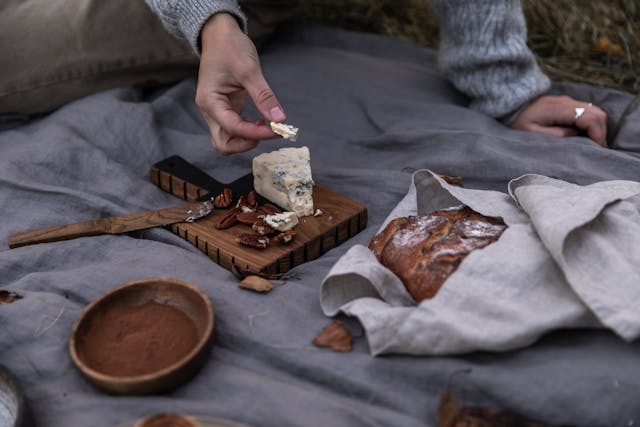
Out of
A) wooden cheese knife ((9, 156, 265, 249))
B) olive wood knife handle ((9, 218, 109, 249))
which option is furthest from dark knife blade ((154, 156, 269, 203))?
olive wood knife handle ((9, 218, 109, 249))

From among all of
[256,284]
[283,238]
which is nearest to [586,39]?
[283,238]

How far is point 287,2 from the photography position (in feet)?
7.22

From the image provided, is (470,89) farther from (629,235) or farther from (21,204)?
(21,204)

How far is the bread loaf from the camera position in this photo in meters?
1.02

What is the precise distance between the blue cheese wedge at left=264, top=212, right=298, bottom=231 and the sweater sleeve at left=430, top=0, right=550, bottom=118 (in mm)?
782

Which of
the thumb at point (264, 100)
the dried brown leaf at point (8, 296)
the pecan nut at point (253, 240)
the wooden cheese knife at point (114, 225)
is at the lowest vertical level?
the dried brown leaf at point (8, 296)

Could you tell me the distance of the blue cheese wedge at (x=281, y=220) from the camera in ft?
4.17

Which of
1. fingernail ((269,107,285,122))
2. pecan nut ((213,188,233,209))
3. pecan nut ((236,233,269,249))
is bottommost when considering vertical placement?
pecan nut ((236,233,269,249))

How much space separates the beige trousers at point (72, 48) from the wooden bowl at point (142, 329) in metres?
1.02

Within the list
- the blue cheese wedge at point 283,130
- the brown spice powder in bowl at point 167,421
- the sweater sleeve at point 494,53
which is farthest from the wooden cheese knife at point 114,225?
the sweater sleeve at point 494,53

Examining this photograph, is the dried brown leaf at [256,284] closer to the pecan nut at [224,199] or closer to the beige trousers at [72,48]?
the pecan nut at [224,199]

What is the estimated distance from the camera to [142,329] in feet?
3.23

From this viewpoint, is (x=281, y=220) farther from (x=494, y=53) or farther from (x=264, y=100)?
(x=494, y=53)

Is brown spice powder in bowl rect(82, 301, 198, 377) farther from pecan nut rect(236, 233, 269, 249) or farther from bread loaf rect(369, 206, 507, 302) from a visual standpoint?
bread loaf rect(369, 206, 507, 302)
